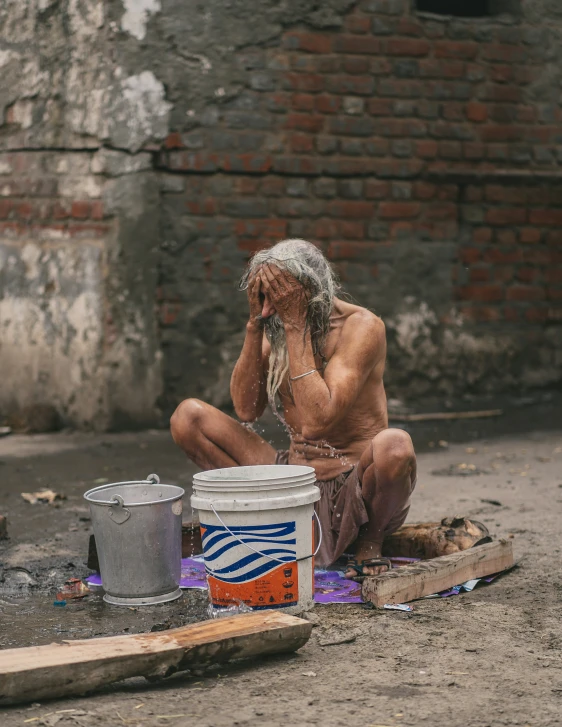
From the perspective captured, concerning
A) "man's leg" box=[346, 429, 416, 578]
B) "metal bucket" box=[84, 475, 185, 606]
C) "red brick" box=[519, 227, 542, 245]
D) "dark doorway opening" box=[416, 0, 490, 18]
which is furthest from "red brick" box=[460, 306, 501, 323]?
"metal bucket" box=[84, 475, 185, 606]

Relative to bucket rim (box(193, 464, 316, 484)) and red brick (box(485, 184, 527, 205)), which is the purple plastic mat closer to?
bucket rim (box(193, 464, 316, 484))

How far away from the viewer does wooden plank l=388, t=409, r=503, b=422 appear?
722cm

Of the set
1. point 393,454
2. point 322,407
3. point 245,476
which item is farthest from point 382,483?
point 245,476

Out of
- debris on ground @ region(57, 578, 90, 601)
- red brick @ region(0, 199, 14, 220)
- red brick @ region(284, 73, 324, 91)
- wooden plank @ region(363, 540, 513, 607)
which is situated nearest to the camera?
wooden plank @ region(363, 540, 513, 607)

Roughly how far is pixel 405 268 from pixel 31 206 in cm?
264

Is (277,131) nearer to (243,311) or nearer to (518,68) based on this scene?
(243,311)

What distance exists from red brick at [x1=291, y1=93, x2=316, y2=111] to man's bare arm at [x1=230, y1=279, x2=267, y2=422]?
137 inches

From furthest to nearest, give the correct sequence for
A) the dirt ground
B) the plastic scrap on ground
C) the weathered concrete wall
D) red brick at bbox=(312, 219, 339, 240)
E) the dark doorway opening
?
the dark doorway opening → red brick at bbox=(312, 219, 339, 240) → the weathered concrete wall → the plastic scrap on ground → the dirt ground

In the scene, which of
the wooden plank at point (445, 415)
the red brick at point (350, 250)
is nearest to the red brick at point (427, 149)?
the red brick at point (350, 250)

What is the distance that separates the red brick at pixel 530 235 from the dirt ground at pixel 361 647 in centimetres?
302

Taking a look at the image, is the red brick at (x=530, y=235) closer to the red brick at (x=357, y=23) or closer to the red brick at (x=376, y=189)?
the red brick at (x=376, y=189)

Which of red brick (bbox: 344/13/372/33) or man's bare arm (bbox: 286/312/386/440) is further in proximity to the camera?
red brick (bbox: 344/13/372/33)

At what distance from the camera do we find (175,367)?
698 centimetres

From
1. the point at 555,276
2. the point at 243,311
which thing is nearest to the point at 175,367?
the point at 243,311
